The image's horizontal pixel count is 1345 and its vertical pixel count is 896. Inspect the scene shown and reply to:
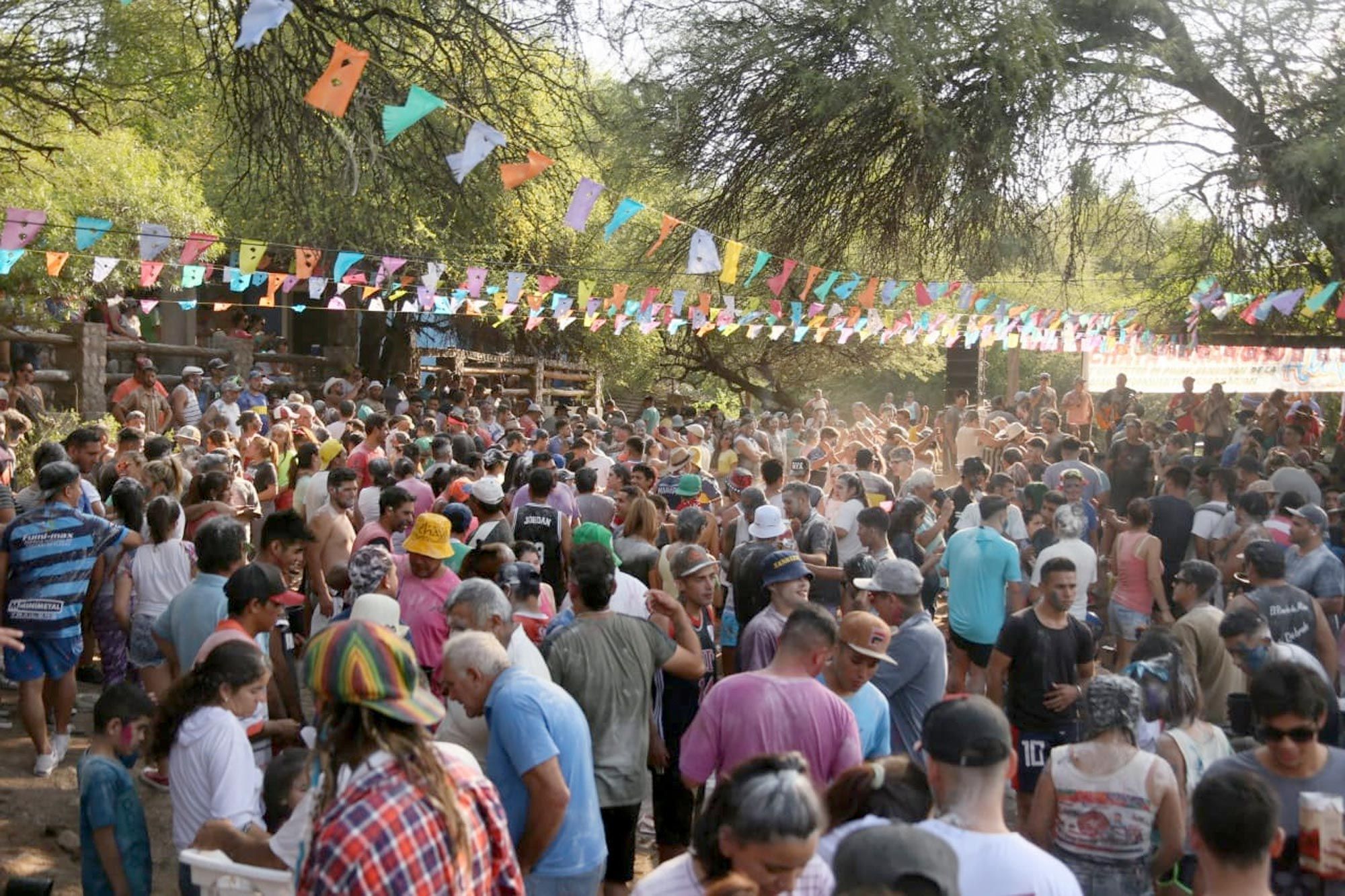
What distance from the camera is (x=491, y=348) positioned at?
94.5 ft

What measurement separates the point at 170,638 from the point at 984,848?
3799mm

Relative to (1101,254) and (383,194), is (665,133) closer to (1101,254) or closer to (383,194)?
(383,194)

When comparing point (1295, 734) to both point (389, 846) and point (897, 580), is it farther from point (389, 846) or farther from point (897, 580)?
point (389, 846)

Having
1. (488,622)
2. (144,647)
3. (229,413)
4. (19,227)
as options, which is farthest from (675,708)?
(229,413)

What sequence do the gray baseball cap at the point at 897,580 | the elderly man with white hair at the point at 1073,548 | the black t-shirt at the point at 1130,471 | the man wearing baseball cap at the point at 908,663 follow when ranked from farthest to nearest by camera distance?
the black t-shirt at the point at 1130,471 < the elderly man with white hair at the point at 1073,548 < the gray baseball cap at the point at 897,580 < the man wearing baseball cap at the point at 908,663

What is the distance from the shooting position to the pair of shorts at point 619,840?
4.84 meters

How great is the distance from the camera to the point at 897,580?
5609 mm

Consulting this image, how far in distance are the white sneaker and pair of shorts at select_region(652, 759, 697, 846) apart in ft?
11.1

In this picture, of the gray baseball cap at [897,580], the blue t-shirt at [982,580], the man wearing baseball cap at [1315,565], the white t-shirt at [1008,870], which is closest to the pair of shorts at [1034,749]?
the gray baseball cap at [897,580]

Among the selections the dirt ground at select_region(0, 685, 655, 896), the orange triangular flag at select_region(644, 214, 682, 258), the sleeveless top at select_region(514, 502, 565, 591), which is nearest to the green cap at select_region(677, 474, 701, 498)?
the sleeveless top at select_region(514, 502, 565, 591)

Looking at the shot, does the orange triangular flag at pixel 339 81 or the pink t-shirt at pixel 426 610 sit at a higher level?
the orange triangular flag at pixel 339 81

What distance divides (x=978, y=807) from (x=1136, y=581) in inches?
219

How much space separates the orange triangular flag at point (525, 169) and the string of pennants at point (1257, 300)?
26.3ft

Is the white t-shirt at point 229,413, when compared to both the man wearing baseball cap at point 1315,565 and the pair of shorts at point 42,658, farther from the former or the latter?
the man wearing baseball cap at point 1315,565
